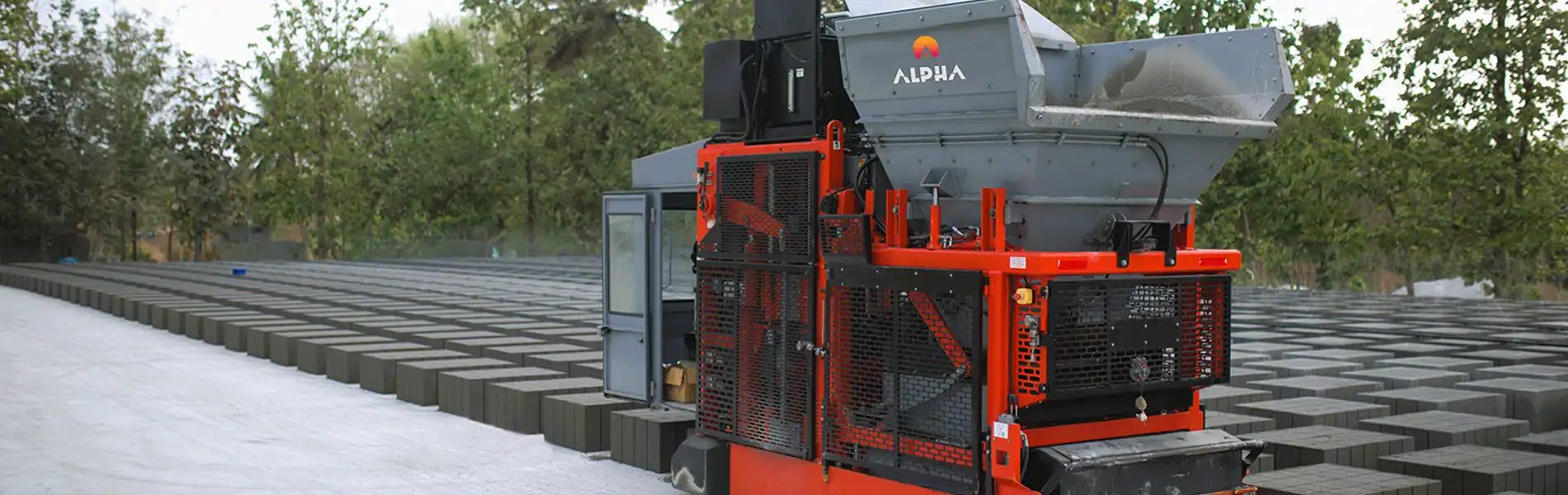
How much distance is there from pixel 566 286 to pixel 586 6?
2778cm

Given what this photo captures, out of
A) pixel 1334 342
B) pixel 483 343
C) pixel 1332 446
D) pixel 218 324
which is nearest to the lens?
pixel 1332 446

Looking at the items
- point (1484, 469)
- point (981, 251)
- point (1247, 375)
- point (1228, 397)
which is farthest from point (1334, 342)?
point (981, 251)

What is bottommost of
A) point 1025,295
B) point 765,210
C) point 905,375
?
point 905,375

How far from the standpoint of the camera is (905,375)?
8125 mm

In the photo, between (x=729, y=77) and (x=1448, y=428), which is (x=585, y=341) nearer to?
Answer: (x=729, y=77)

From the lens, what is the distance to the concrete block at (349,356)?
55.4 ft

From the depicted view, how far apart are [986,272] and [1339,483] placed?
9.37 feet

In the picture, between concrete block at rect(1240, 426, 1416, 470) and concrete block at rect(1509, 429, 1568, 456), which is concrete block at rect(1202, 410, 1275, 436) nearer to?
concrete block at rect(1240, 426, 1416, 470)

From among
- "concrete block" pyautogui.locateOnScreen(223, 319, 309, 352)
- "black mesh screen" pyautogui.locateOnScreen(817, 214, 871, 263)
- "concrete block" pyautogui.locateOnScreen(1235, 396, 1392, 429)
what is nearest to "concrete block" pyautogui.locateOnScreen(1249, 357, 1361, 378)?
"concrete block" pyautogui.locateOnScreen(1235, 396, 1392, 429)

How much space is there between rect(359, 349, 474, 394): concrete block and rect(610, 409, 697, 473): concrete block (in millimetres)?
5095

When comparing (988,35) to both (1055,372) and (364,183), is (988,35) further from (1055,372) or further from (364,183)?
(364,183)

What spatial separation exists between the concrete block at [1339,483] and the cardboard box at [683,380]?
150 inches

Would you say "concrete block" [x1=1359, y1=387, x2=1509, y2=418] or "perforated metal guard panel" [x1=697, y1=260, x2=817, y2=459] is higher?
"perforated metal guard panel" [x1=697, y1=260, x2=817, y2=459]

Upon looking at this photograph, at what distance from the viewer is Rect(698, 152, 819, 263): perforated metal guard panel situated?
8719 mm
